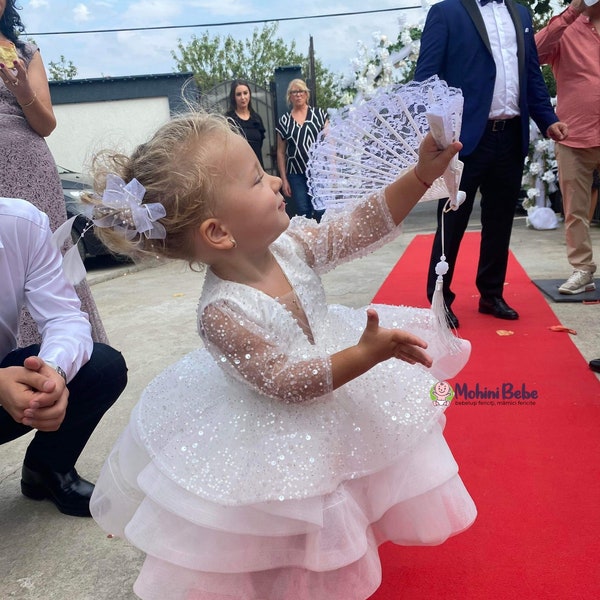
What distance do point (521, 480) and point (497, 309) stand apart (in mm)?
1648

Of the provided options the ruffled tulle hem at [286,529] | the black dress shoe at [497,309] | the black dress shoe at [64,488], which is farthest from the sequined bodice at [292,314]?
the black dress shoe at [497,309]

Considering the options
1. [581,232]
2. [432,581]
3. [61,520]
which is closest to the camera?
[432,581]

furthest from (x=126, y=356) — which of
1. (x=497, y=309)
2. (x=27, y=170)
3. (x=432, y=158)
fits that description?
(x=432, y=158)

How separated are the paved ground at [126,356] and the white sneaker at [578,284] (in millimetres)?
199

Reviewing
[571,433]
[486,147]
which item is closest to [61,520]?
[571,433]

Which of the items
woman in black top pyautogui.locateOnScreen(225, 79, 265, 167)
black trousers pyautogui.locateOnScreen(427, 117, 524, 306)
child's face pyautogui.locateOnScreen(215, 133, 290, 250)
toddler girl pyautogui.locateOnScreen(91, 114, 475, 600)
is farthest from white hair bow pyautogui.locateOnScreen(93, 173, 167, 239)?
woman in black top pyautogui.locateOnScreen(225, 79, 265, 167)

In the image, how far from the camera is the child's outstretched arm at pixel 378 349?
3.53ft

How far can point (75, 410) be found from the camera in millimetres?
1727

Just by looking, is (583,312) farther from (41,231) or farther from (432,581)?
(41,231)

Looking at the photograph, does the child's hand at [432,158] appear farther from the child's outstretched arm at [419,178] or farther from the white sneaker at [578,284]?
the white sneaker at [578,284]

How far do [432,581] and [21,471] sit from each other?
55.4 inches

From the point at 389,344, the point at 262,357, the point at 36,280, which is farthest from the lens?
the point at 36,280

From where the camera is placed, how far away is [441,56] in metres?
2.98

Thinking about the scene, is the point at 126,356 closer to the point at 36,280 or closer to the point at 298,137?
the point at 36,280
